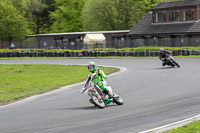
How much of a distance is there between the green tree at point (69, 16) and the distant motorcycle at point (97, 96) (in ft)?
272

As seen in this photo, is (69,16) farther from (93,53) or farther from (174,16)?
(93,53)

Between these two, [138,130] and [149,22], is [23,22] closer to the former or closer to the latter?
[149,22]

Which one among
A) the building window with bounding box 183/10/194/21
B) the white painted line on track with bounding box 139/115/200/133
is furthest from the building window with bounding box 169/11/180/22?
the white painted line on track with bounding box 139/115/200/133

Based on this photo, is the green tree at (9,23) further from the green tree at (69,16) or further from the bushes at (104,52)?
the bushes at (104,52)

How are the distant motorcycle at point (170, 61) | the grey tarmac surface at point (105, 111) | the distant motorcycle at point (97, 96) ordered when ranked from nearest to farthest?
the grey tarmac surface at point (105, 111) → the distant motorcycle at point (97, 96) → the distant motorcycle at point (170, 61)

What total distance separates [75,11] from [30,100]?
266ft

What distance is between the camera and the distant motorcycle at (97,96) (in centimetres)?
1265

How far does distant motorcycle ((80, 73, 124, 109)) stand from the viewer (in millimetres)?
12648

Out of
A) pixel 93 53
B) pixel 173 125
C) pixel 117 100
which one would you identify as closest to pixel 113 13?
pixel 93 53

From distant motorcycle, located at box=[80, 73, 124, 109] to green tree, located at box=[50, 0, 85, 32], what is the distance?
82.8m

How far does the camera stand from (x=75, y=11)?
9588 cm

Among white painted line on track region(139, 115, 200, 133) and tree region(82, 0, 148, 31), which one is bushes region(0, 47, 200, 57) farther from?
white painted line on track region(139, 115, 200, 133)

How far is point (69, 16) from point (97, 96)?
86412 millimetres

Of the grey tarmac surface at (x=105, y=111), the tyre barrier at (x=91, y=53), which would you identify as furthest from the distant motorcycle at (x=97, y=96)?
the tyre barrier at (x=91, y=53)
